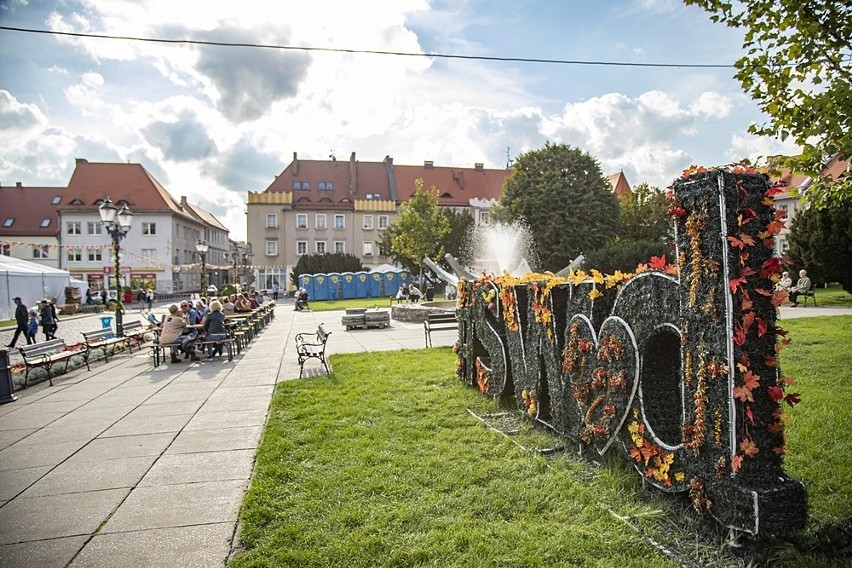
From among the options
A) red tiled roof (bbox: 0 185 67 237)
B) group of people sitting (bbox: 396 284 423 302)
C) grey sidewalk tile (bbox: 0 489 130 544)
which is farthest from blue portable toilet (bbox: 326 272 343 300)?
grey sidewalk tile (bbox: 0 489 130 544)

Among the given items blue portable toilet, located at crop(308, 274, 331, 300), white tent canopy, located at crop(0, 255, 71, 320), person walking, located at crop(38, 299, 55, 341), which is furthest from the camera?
blue portable toilet, located at crop(308, 274, 331, 300)

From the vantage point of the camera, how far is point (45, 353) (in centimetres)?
1355

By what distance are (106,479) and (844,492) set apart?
22.5ft

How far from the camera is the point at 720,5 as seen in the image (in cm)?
848

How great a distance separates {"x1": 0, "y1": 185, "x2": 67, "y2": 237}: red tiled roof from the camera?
59312mm

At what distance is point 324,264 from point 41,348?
1750 inches

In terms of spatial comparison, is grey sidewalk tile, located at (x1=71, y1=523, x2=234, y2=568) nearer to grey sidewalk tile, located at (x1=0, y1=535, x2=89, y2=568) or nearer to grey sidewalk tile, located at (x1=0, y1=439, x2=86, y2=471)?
grey sidewalk tile, located at (x1=0, y1=535, x2=89, y2=568)

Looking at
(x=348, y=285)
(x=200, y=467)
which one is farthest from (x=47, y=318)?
(x=348, y=285)

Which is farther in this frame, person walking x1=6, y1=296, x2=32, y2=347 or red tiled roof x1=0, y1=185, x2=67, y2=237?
red tiled roof x1=0, y1=185, x2=67, y2=237

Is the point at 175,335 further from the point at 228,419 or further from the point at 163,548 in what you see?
the point at 163,548

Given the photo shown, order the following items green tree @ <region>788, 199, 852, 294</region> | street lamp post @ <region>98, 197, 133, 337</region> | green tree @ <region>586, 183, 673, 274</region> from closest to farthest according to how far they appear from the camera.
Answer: street lamp post @ <region>98, 197, 133, 337</region> → green tree @ <region>788, 199, 852, 294</region> → green tree @ <region>586, 183, 673, 274</region>

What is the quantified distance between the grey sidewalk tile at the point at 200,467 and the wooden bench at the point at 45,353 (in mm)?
7363

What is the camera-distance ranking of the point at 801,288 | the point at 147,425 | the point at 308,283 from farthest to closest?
the point at 308,283, the point at 801,288, the point at 147,425

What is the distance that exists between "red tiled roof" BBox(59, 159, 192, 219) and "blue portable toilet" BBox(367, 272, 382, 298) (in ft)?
81.6
